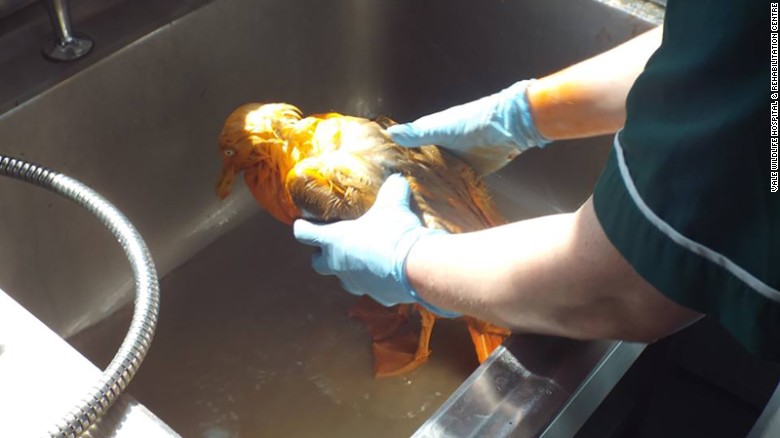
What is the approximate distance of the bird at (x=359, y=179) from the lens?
1013 millimetres

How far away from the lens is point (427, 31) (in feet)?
4.39

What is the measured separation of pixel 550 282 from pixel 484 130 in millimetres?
420

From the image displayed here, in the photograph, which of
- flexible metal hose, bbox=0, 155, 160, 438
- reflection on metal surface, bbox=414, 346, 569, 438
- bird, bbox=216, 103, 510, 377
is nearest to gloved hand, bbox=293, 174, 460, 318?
bird, bbox=216, 103, 510, 377

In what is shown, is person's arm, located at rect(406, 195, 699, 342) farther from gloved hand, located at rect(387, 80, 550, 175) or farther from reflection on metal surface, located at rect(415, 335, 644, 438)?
gloved hand, located at rect(387, 80, 550, 175)

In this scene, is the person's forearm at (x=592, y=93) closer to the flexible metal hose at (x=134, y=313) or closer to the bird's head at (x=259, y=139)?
the bird's head at (x=259, y=139)

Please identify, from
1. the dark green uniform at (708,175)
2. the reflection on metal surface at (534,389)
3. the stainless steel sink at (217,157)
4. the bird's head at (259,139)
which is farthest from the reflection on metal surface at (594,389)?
the bird's head at (259,139)

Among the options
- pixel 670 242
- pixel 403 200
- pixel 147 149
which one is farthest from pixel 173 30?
pixel 670 242

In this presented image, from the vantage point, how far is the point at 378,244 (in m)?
0.89

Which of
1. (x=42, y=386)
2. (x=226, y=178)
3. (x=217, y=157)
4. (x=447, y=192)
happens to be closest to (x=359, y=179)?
(x=447, y=192)

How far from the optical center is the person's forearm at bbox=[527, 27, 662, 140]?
35.9 inches

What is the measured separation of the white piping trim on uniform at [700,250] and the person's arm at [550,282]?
48mm

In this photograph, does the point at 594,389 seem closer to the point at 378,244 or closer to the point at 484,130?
the point at 378,244

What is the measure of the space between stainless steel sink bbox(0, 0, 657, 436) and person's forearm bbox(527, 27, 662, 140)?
0.84ft

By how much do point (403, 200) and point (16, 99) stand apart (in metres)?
0.51
